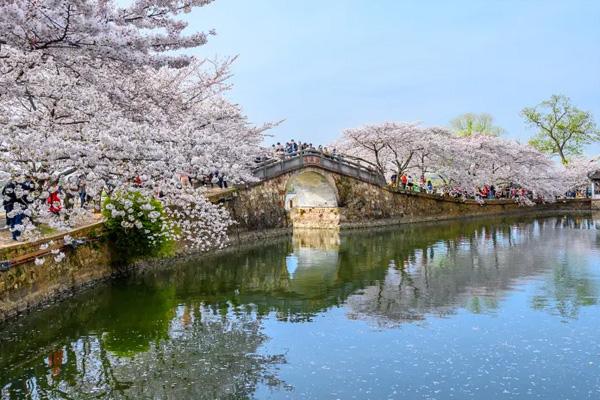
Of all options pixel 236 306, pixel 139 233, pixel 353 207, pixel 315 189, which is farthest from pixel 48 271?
pixel 353 207

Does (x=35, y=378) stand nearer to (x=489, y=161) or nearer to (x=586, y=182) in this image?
(x=489, y=161)

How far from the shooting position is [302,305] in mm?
13453

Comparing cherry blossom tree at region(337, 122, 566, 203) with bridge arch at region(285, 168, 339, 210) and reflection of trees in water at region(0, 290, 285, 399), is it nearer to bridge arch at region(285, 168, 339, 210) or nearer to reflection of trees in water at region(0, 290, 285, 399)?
bridge arch at region(285, 168, 339, 210)

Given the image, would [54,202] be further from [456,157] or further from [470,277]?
[456,157]

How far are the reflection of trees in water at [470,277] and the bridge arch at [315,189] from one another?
7951mm

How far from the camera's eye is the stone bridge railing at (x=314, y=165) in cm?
2759

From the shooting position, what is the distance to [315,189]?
108 ft

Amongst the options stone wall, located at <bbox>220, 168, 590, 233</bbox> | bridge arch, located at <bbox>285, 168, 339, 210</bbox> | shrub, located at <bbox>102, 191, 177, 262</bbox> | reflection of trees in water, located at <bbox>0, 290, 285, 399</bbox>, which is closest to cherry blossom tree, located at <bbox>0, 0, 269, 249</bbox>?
reflection of trees in water, located at <bbox>0, 290, 285, 399</bbox>

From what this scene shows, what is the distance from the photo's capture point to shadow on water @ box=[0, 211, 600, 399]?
28.1 feet

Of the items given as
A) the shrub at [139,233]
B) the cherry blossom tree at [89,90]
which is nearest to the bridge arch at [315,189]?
the shrub at [139,233]

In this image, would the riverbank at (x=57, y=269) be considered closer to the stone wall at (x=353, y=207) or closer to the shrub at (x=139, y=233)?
the shrub at (x=139, y=233)

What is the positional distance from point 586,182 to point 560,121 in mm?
6816

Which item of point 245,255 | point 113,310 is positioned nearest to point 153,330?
point 113,310

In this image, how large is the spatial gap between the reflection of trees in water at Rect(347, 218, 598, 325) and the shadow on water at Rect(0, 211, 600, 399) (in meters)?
0.04
